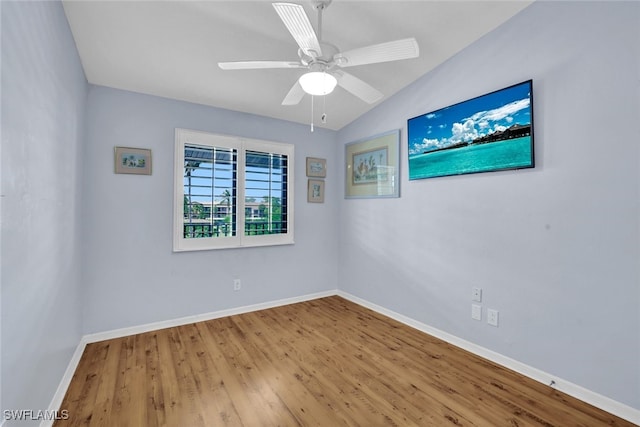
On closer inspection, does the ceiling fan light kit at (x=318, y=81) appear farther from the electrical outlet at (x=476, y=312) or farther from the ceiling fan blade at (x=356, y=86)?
the electrical outlet at (x=476, y=312)

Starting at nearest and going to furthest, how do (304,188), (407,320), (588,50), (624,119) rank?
A: (624,119), (588,50), (407,320), (304,188)

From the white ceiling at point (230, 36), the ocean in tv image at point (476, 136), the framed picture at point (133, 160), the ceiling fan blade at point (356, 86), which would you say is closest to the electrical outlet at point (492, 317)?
the ocean in tv image at point (476, 136)

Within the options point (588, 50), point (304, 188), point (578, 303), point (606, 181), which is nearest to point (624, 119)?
point (606, 181)

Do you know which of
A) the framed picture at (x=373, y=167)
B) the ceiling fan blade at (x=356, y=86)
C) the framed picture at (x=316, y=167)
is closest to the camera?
the ceiling fan blade at (x=356, y=86)

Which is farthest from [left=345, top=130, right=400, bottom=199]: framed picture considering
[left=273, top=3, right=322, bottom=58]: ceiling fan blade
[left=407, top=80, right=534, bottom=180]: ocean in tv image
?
[left=273, top=3, right=322, bottom=58]: ceiling fan blade

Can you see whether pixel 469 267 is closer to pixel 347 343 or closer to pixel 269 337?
pixel 347 343

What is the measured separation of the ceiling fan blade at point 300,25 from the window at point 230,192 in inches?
77.7

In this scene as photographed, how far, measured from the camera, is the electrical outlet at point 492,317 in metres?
2.35

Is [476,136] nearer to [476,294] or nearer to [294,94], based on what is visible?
[476,294]

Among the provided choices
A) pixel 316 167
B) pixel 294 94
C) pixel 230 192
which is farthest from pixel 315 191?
pixel 294 94

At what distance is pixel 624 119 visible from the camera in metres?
1.73

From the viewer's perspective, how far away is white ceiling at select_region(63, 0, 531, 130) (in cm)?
196

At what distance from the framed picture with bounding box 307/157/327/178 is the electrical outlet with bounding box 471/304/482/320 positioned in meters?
2.42

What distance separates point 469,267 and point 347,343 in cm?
130
